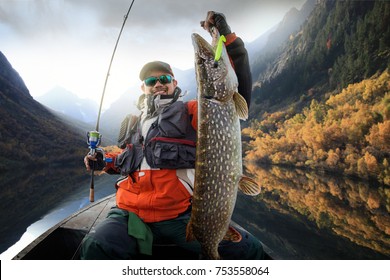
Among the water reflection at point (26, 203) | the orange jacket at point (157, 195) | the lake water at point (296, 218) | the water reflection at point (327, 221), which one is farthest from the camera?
the water reflection at point (26, 203)

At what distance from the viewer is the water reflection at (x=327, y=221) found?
1095 centimetres

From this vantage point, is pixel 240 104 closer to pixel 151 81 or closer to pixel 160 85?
pixel 160 85

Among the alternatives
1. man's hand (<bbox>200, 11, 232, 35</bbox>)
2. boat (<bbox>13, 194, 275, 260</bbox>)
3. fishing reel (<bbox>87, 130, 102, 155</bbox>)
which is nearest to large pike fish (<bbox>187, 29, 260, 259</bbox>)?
man's hand (<bbox>200, 11, 232, 35</bbox>)

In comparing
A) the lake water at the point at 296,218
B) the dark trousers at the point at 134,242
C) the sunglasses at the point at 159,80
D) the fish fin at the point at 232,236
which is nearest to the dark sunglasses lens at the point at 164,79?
the sunglasses at the point at 159,80

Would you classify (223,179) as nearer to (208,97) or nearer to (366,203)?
(208,97)

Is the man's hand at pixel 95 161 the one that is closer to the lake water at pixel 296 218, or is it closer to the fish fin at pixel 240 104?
the fish fin at pixel 240 104

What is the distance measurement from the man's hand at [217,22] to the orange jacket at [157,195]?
5.48 feet

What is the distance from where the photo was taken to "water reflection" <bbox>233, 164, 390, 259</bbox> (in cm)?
1095

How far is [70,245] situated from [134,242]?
2.27 meters

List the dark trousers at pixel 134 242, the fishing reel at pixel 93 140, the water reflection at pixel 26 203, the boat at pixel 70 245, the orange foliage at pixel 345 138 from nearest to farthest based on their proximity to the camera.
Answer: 1. the dark trousers at pixel 134 242
2. the boat at pixel 70 245
3. the fishing reel at pixel 93 140
4. the water reflection at pixel 26 203
5. the orange foliage at pixel 345 138

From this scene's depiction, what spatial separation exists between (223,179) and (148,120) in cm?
135

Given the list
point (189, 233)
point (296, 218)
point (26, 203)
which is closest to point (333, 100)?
point (296, 218)

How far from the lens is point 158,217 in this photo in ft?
9.88

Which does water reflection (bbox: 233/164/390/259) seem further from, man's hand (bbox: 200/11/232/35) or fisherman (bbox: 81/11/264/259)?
man's hand (bbox: 200/11/232/35)
